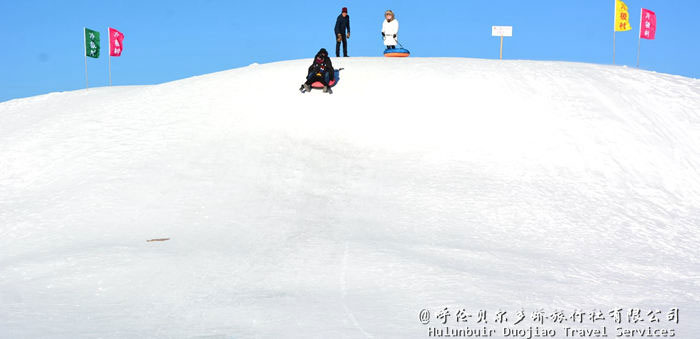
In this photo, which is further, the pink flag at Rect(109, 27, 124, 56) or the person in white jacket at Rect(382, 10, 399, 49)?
the pink flag at Rect(109, 27, 124, 56)

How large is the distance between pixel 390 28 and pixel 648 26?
808 centimetres

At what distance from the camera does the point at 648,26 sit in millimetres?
17328

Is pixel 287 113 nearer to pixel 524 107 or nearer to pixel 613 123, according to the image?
pixel 524 107

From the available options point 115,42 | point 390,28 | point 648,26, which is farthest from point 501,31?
point 115,42

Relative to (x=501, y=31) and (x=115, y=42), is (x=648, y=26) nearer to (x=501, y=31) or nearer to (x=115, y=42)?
(x=501, y=31)

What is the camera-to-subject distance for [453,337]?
175 inches

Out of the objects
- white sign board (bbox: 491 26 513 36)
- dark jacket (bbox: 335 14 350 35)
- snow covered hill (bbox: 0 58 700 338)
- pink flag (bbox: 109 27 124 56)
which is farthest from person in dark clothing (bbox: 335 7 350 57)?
pink flag (bbox: 109 27 124 56)

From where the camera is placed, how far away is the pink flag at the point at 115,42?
61.7 feet

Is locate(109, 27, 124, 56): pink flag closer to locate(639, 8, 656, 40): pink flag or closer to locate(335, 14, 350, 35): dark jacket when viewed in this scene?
locate(335, 14, 350, 35): dark jacket

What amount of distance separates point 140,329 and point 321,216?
404 centimetres

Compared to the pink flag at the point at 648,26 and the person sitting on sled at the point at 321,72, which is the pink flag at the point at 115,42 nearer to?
the person sitting on sled at the point at 321,72

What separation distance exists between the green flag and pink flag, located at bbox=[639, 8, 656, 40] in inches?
673

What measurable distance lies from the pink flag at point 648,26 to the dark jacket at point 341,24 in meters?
9.04

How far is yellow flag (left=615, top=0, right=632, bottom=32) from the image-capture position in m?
17.2
